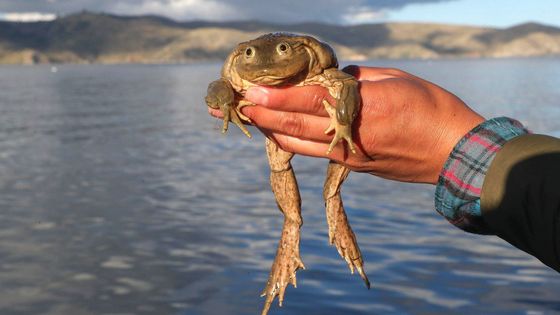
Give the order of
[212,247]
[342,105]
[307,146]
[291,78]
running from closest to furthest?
1. [342,105]
2. [291,78]
3. [307,146]
4. [212,247]

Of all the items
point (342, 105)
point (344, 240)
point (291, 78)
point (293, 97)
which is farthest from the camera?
point (344, 240)

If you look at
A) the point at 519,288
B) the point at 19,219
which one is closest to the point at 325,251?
the point at 519,288

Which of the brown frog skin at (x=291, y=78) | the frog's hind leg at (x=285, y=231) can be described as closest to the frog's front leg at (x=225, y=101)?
the brown frog skin at (x=291, y=78)

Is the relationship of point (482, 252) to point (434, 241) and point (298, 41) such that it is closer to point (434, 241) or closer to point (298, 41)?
point (434, 241)

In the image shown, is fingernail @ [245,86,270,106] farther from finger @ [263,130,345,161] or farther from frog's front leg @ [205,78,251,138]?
finger @ [263,130,345,161]

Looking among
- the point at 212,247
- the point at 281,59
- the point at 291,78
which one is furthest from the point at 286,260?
the point at 212,247

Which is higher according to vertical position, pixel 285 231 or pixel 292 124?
pixel 292 124

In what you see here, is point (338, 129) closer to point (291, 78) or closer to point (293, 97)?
point (293, 97)
